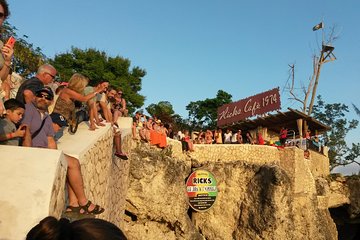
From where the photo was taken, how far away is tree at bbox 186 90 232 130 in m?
40.9

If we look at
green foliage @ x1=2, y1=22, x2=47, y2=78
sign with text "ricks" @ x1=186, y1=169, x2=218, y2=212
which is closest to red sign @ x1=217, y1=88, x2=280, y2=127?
sign with text "ricks" @ x1=186, y1=169, x2=218, y2=212

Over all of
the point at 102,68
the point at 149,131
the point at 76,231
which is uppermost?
the point at 102,68

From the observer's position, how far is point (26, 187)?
296 centimetres

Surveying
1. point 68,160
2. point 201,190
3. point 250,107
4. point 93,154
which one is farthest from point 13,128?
point 250,107

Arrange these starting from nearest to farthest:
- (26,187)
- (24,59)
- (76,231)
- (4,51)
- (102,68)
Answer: (76,231)
(26,187)
(4,51)
(24,59)
(102,68)

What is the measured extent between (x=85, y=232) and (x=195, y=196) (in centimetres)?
1571

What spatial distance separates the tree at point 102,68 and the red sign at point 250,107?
8.40 meters

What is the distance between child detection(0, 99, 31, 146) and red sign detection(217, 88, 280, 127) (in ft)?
69.0

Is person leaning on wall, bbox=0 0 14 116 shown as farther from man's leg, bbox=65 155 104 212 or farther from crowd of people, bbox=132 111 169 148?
crowd of people, bbox=132 111 169 148

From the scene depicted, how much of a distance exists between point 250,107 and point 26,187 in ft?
75.4

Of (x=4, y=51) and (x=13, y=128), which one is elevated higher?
(x=4, y=51)

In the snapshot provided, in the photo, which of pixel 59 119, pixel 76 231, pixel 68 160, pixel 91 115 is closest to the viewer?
pixel 76 231

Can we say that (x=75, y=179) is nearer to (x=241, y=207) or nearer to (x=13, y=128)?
(x=13, y=128)

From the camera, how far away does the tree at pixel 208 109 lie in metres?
40.9
